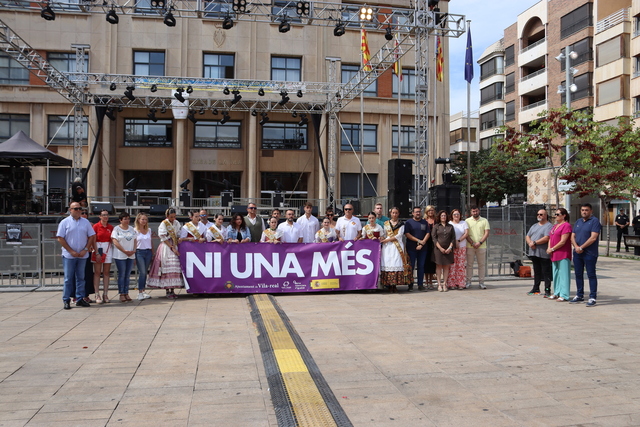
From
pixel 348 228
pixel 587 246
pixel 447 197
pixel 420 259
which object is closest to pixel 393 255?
pixel 420 259

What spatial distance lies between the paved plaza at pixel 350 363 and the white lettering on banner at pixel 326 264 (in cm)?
146

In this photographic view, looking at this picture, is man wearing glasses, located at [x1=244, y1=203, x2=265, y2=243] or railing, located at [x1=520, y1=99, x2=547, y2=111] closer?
man wearing glasses, located at [x1=244, y1=203, x2=265, y2=243]

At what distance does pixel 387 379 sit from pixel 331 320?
2958 millimetres

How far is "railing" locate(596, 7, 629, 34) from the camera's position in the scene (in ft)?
117

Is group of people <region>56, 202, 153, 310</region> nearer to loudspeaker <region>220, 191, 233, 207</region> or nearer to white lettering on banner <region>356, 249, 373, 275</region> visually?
white lettering on banner <region>356, 249, 373, 275</region>

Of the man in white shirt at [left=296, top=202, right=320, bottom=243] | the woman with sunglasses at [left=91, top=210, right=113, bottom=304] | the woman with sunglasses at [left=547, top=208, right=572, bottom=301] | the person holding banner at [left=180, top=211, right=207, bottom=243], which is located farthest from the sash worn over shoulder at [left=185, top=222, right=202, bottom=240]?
the woman with sunglasses at [left=547, top=208, right=572, bottom=301]

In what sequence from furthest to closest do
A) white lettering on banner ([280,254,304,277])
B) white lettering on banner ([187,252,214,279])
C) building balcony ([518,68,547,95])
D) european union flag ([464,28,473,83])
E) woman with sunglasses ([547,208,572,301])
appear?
building balcony ([518,68,547,95]) → european union flag ([464,28,473,83]) → white lettering on banner ([280,254,304,277]) → white lettering on banner ([187,252,214,279]) → woman with sunglasses ([547,208,572,301])

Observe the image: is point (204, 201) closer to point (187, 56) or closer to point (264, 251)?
point (187, 56)

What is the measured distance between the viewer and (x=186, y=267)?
34.3 ft

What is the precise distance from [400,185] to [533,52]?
119ft

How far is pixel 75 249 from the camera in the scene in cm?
917

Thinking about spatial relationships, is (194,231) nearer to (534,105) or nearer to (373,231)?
(373,231)

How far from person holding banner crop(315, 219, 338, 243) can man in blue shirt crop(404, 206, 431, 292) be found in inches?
60.2

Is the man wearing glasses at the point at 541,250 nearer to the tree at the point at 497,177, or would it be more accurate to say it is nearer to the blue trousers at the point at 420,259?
the blue trousers at the point at 420,259
